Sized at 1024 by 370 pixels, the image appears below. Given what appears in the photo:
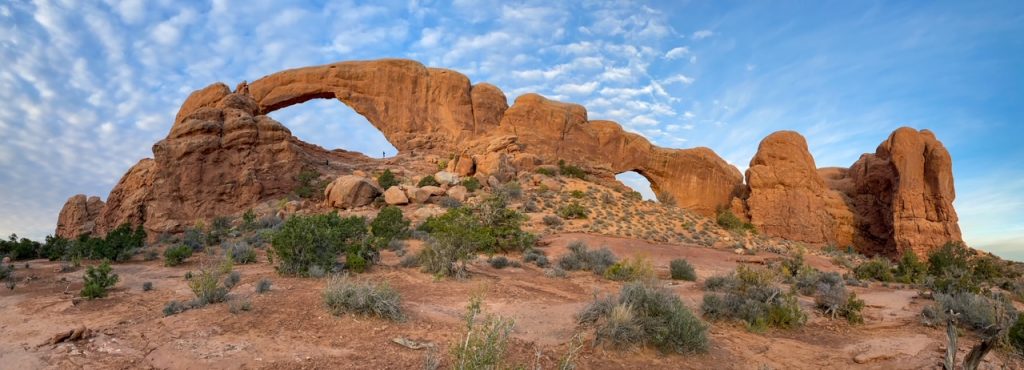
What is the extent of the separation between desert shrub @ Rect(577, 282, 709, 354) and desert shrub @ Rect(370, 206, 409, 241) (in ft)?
33.2

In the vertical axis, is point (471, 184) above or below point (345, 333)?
above

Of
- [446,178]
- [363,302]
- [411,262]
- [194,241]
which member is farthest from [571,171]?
[363,302]

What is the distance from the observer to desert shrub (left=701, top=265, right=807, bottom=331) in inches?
315

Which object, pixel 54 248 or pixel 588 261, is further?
pixel 54 248

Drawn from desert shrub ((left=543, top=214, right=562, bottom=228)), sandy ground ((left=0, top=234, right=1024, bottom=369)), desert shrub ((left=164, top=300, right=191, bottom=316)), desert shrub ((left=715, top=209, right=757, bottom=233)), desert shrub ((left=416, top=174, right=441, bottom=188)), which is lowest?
sandy ground ((left=0, top=234, right=1024, bottom=369))

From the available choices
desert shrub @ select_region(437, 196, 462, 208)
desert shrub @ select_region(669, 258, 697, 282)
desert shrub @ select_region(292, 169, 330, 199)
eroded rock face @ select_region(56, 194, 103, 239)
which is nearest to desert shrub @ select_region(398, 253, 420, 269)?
desert shrub @ select_region(669, 258, 697, 282)

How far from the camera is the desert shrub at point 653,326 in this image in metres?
6.22

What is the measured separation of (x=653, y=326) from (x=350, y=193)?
20.4 m

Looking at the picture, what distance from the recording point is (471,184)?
87.4 ft

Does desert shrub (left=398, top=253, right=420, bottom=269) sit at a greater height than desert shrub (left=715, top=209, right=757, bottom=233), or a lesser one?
lesser

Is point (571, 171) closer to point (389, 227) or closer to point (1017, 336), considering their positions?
point (389, 227)

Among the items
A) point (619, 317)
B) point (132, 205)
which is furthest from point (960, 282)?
point (132, 205)

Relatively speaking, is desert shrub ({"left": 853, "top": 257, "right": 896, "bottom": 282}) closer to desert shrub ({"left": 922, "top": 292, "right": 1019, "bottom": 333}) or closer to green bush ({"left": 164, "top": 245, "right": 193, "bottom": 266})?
desert shrub ({"left": 922, "top": 292, "right": 1019, "bottom": 333})

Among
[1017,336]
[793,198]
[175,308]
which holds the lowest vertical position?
[1017,336]
